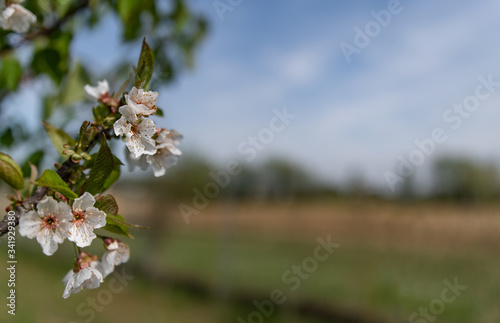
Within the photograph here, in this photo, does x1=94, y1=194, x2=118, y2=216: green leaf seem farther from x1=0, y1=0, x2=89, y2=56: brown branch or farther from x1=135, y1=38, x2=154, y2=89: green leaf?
Result: x1=0, y1=0, x2=89, y2=56: brown branch

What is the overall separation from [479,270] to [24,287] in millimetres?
7776

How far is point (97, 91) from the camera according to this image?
961 millimetres

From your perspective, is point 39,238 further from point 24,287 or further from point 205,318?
point 24,287

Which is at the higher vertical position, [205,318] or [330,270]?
[330,270]

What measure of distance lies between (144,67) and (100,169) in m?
0.21

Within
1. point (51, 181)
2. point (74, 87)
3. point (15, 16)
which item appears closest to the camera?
point (51, 181)

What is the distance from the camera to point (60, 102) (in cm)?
158

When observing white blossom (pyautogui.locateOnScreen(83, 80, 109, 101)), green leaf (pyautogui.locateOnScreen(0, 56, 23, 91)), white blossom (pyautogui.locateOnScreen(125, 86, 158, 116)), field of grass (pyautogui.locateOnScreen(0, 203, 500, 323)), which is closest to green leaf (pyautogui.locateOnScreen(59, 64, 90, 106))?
green leaf (pyautogui.locateOnScreen(0, 56, 23, 91))

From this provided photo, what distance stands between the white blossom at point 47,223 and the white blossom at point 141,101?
210 millimetres

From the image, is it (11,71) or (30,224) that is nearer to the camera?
(30,224)

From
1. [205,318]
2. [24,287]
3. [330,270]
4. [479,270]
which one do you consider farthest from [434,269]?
[24,287]

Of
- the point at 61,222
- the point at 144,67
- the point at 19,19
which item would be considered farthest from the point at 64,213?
the point at 19,19

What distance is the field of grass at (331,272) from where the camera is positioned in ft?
16.7

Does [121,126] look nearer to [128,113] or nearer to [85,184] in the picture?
[128,113]
